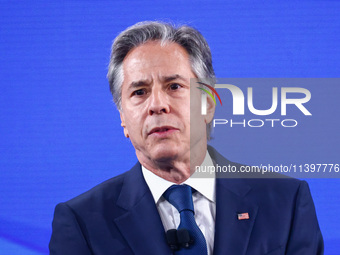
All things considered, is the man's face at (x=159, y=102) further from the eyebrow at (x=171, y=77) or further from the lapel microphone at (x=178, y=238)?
the lapel microphone at (x=178, y=238)

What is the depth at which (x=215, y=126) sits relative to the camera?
1896mm

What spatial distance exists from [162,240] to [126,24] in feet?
3.48

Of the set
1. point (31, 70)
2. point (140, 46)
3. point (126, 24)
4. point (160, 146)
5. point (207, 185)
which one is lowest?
point (207, 185)

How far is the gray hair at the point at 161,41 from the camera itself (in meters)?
1.75

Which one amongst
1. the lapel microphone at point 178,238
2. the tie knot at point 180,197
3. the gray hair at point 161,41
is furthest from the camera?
the gray hair at point 161,41

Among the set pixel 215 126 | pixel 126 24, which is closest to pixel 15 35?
pixel 126 24

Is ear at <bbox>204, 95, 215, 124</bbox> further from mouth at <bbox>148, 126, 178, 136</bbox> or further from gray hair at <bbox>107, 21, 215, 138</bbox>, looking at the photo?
mouth at <bbox>148, 126, 178, 136</bbox>

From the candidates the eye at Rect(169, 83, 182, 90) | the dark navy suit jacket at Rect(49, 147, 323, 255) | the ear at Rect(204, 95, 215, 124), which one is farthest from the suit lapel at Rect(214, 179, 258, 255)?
the eye at Rect(169, 83, 182, 90)

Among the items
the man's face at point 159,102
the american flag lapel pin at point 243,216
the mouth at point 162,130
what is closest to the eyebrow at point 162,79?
the man's face at point 159,102

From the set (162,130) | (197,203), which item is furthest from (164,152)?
(197,203)

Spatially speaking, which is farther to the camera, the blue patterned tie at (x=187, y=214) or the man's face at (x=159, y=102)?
the man's face at (x=159, y=102)

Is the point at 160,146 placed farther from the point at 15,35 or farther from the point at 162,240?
the point at 15,35

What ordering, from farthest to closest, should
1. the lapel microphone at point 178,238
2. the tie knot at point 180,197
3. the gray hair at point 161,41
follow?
the gray hair at point 161,41 → the tie knot at point 180,197 → the lapel microphone at point 178,238

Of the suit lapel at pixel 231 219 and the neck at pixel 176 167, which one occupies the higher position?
the neck at pixel 176 167
